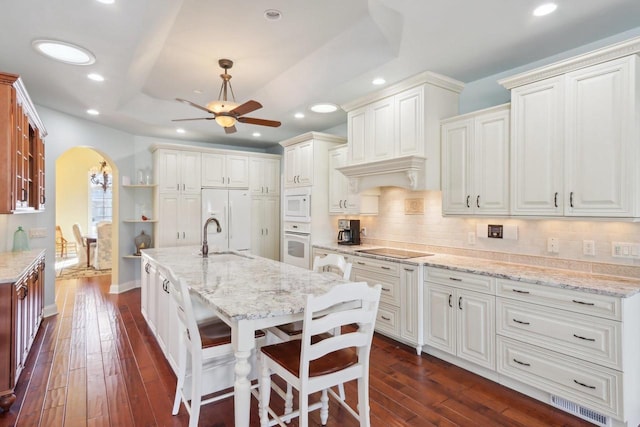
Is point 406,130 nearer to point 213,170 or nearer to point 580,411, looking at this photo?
point 580,411

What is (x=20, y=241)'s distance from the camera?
3857 millimetres

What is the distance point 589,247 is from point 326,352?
2.30 metres

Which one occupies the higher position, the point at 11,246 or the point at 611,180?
the point at 611,180

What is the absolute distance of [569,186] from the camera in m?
2.53

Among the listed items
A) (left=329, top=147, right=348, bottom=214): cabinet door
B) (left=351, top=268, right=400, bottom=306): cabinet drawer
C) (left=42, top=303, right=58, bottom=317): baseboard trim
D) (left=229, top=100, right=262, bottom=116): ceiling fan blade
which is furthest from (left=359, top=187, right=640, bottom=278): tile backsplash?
(left=42, top=303, right=58, bottom=317): baseboard trim

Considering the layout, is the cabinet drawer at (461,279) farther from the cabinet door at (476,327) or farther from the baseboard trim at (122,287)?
the baseboard trim at (122,287)

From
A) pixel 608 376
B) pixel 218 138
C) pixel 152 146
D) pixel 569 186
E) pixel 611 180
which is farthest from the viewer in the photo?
pixel 218 138

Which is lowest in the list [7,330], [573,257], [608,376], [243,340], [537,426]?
[537,426]

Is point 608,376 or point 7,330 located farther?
point 7,330

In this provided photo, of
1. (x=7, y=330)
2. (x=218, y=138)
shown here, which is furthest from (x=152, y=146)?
(x=7, y=330)

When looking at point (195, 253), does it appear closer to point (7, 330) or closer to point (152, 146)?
point (7, 330)

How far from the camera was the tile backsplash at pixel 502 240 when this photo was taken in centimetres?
259

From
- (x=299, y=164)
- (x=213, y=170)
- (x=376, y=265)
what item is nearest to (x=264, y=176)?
(x=213, y=170)

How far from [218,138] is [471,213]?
477 centimetres
